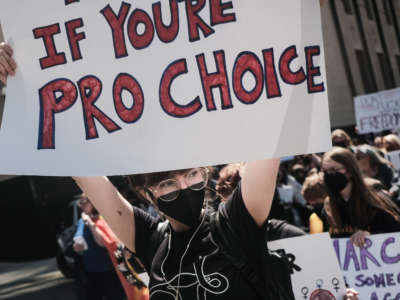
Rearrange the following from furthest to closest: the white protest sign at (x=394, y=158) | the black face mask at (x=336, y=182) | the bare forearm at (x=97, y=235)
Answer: the white protest sign at (x=394, y=158) → the bare forearm at (x=97, y=235) → the black face mask at (x=336, y=182)

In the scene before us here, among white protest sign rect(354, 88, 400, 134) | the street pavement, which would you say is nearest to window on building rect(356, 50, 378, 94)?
white protest sign rect(354, 88, 400, 134)

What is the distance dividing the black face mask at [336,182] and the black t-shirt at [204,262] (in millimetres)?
1843

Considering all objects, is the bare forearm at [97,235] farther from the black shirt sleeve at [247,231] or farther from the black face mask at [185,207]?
the black shirt sleeve at [247,231]

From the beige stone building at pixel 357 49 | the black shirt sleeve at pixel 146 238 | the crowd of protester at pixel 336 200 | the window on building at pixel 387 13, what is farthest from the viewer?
the window on building at pixel 387 13

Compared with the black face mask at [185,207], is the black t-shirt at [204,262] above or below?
below

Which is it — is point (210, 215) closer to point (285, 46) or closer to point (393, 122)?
point (285, 46)

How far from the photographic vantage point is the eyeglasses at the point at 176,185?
224 cm

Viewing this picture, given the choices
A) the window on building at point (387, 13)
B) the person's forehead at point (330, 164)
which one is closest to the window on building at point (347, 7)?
the window on building at point (387, 13)

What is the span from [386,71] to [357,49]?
2878 mm

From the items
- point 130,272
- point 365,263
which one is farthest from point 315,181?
point 130,272

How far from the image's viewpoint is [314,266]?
3211 millimetres

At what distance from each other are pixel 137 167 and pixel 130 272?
2967 millimetres

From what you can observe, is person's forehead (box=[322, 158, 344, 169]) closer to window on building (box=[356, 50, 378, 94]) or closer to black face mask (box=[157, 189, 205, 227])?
black face mask (box=[157, 189, 205, 227])

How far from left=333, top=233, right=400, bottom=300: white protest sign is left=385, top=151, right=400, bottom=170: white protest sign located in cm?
426
